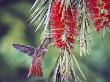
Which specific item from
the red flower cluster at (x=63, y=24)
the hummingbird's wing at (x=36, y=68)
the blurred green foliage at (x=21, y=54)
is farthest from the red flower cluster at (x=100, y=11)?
the blurred green foliage at (x=21, y=54)

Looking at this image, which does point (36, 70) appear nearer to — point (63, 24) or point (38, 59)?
point (38, 59)

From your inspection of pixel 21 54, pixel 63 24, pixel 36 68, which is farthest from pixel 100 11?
pixel 21 54

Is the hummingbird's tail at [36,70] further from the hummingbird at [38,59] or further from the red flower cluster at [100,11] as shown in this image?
the red flower cluster at [100,11]

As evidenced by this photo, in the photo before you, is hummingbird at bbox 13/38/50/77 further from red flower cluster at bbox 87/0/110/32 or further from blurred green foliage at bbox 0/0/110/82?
blurred green foliage at bbox 0/0/110/82

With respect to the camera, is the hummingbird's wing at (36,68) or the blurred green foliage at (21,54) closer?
the hummingbird's wing at (36,68)

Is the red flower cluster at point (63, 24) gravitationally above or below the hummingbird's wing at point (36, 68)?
above
